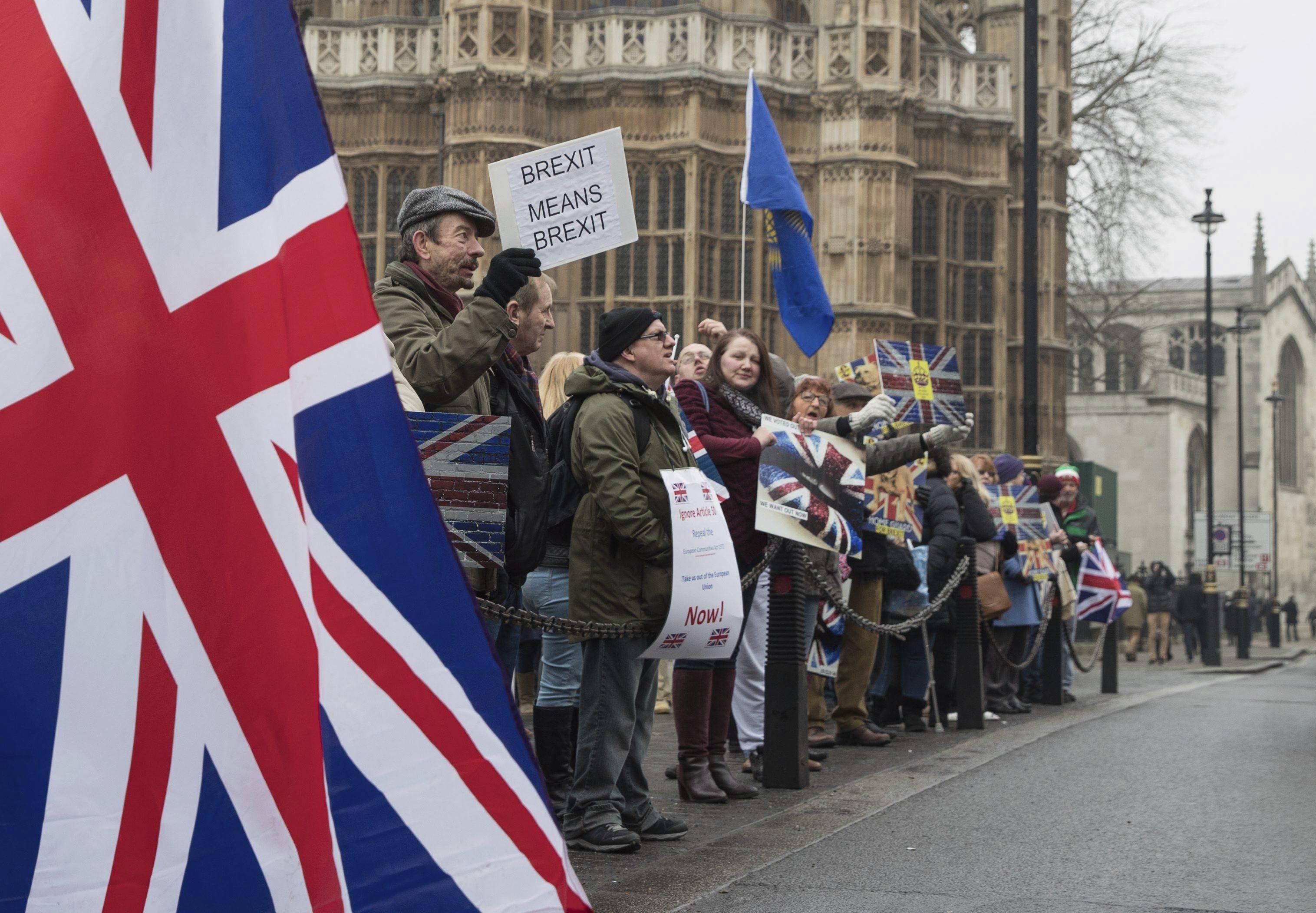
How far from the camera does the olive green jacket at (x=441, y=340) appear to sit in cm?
385

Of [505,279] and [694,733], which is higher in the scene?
[505,279]

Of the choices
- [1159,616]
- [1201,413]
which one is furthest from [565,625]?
[1201,413]

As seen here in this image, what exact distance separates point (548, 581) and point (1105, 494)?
34.0 metres

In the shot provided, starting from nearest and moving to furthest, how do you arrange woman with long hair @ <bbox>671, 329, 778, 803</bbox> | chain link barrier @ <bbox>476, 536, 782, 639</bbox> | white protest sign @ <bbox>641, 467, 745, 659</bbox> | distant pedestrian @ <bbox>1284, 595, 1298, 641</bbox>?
chain link barrier @ <bbox>476, 536, 782, 639</bbox>, white protest sign @ <bbox>641, 467, 745, 659</bbox>, woman with long hair @ <bbox>671, 329, 778, 803</bbox>, distant pedestrian @ <bbox>1284, 595, 1298, 641</bbox>

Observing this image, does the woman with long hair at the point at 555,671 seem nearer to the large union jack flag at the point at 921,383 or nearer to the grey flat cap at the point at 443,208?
the grey flat cap at the point at 443,208

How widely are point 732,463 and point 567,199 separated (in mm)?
1393

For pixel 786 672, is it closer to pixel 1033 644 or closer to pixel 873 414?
pixel 873 414

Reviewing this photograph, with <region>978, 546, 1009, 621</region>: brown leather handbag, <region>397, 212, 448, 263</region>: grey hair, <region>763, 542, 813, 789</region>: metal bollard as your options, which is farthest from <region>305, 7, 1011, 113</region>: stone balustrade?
<region>397, 212, 448, 263</region>: grey hair

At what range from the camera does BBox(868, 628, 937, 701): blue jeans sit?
33.0ft

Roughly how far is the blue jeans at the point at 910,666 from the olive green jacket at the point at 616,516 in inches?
171

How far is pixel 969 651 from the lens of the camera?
33.6 ft

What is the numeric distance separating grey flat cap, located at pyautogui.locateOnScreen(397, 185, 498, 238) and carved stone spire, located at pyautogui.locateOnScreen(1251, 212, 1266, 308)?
74759mm

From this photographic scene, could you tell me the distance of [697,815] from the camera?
6.56 meters

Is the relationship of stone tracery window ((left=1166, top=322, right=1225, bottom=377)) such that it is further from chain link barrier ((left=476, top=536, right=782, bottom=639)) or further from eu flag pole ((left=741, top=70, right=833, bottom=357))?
chain link barrier ((left=476, top=536, right=782, bottom=639))
